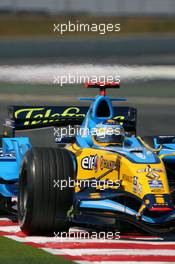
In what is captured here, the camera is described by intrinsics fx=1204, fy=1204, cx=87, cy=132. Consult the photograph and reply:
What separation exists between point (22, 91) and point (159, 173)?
1731cm

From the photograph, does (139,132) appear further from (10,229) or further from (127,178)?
(127,178)

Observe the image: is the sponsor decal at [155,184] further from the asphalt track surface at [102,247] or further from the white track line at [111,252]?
the white track line at [111,252]

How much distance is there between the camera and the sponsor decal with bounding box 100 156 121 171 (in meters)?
12.9

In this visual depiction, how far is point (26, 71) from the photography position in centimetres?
2172

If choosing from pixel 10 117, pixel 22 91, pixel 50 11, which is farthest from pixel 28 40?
pixel 10 117

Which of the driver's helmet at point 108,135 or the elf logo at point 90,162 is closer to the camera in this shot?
the elf logo at point 90,162

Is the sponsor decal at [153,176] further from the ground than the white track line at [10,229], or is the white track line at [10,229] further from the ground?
the sponsor decal at [153,176]

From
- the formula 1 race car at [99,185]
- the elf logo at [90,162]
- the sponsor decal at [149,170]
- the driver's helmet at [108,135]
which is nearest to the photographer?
the formula 1 race car at [99,185]

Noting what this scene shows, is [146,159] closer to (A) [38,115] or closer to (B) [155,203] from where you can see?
(B) [155,203]

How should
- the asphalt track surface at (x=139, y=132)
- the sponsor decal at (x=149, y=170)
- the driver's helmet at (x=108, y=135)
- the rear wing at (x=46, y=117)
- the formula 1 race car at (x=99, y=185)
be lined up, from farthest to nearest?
the rear wing at (x=46, y=117) → the driver's helmet at (x=108, y=135) → the sponsor decal at (x=149, y=170) → the formula 1 race car at (x=99, y=185) → the asphalt track surface at (x=139, y=132)

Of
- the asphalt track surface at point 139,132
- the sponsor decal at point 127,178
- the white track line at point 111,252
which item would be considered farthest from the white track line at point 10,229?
the white track line at point 111,252

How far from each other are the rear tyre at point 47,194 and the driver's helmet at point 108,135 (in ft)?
3.75

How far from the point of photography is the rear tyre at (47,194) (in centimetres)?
1244

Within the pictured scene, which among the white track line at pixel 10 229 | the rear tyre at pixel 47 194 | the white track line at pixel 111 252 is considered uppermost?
the rear tyre at pixel 47 194
